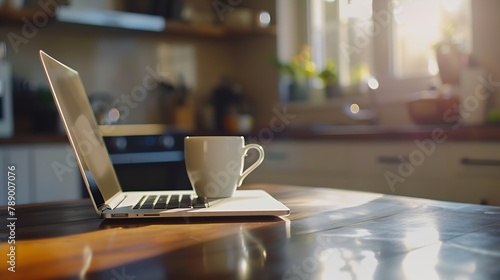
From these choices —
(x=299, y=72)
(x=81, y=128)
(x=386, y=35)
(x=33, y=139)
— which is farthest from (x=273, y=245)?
(x=299, y=72)

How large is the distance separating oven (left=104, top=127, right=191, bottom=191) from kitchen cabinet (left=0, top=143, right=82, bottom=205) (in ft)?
0.74

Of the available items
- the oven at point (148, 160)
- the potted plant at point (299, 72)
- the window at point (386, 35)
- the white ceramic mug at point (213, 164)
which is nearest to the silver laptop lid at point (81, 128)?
the white ceramic mug at point (213, 164)

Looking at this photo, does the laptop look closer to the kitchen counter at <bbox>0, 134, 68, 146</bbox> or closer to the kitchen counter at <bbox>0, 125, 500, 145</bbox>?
the kitchen counter at <bbox>0, 125, 500, 145</bbox>

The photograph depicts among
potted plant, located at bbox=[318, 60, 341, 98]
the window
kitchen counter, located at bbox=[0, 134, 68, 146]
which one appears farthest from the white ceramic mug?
potted plant, located at bbox=[318, 60, 341, 98]

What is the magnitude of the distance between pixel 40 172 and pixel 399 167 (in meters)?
1.63

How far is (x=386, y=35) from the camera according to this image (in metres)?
2.76

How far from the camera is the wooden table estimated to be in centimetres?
44

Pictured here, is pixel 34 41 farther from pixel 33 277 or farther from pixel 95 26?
pixel 33 277

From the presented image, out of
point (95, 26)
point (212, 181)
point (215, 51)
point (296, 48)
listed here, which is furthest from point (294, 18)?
point (212, 181)

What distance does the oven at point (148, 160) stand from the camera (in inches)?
102

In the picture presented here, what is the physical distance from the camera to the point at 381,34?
278 cm

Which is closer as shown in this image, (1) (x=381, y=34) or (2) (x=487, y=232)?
(2) (x=487, y=232)

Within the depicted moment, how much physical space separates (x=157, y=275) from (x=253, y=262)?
9 centimetres

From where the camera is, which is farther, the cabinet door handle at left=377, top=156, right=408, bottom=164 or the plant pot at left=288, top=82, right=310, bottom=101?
the plant pot at left=288, top=82, right=310, bottom=101
